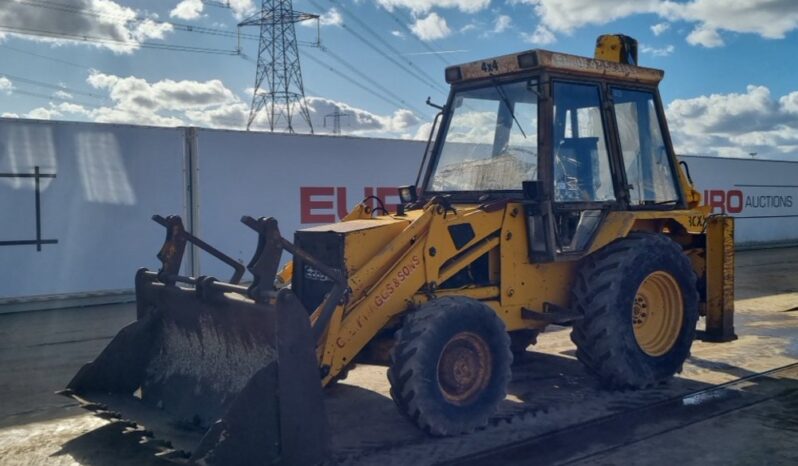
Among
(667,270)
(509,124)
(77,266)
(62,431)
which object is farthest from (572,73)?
(77,266)

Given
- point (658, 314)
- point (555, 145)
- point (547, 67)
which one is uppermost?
point (547, 67)

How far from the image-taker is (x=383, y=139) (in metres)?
14.2

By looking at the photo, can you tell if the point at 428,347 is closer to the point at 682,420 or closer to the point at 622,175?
the point at 682,420

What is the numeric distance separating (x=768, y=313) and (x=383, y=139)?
22.9ft

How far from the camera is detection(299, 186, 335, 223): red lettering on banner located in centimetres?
1313

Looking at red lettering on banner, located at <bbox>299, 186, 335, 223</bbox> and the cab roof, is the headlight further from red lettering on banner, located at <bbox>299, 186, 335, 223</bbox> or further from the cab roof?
Result: red lettering on banner, located at <bbox>299, 186, 335, 223</bbox>

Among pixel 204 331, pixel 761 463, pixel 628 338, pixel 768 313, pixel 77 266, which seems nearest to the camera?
pixel 761 463

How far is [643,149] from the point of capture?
685 cm

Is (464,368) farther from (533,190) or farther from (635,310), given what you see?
(635,310)

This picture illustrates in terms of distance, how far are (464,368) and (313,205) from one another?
27.6 feet

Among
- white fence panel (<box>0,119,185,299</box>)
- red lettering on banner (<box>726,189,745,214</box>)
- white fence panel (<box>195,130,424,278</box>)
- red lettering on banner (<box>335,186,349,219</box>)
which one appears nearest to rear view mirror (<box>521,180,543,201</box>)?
white fence panel (<box>195,130,424,278</box>)

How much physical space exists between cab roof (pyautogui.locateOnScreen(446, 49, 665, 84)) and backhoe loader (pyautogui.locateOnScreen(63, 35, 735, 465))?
0.02 m

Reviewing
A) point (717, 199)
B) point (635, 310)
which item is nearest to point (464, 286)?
point (635, 310)

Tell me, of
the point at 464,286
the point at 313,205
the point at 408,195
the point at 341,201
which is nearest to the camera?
the point at 464,286
